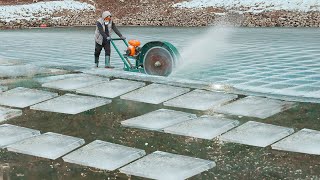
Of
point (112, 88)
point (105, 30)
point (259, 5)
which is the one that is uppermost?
point (259, 5)

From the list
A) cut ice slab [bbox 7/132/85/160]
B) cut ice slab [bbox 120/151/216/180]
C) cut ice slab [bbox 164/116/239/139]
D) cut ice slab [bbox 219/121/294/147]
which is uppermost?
cut ice slab [bbox 219/121/294/147]

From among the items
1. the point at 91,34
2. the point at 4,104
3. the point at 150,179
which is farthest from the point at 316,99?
the point at 91,34

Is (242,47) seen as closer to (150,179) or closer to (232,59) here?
(232,59)

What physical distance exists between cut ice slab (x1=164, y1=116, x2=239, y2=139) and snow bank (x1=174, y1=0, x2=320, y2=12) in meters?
18.7

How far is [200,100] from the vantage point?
26.7 ft

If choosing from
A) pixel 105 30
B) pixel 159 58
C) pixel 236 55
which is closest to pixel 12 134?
pixel 159 58

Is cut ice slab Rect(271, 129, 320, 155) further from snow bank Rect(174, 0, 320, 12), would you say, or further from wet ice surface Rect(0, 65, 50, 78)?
snow bank Rect(174, 0, 320, 12)

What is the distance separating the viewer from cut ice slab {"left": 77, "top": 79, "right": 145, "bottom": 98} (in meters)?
8.77

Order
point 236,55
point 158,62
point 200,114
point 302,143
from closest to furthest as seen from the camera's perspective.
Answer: point 302,143
point 200,114
point 158,62
point 236,55

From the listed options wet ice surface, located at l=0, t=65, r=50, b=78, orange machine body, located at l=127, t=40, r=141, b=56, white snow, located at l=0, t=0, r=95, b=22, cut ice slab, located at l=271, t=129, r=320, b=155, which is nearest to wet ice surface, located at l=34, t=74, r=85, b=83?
wet ice surface, located at l=0, t=65, r=50, b=78

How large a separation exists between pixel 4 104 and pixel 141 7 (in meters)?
22.2

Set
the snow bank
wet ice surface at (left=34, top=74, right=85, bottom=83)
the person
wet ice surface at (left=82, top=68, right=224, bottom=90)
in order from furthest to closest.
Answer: the snow bank → the person → wet ice surface at (left=34, top=74, right=85, bottom=83) → wet ice surface at (left=82, top=68, right=224, bottom=90)

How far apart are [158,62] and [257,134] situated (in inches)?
168

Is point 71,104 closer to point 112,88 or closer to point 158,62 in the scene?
point 112,88
